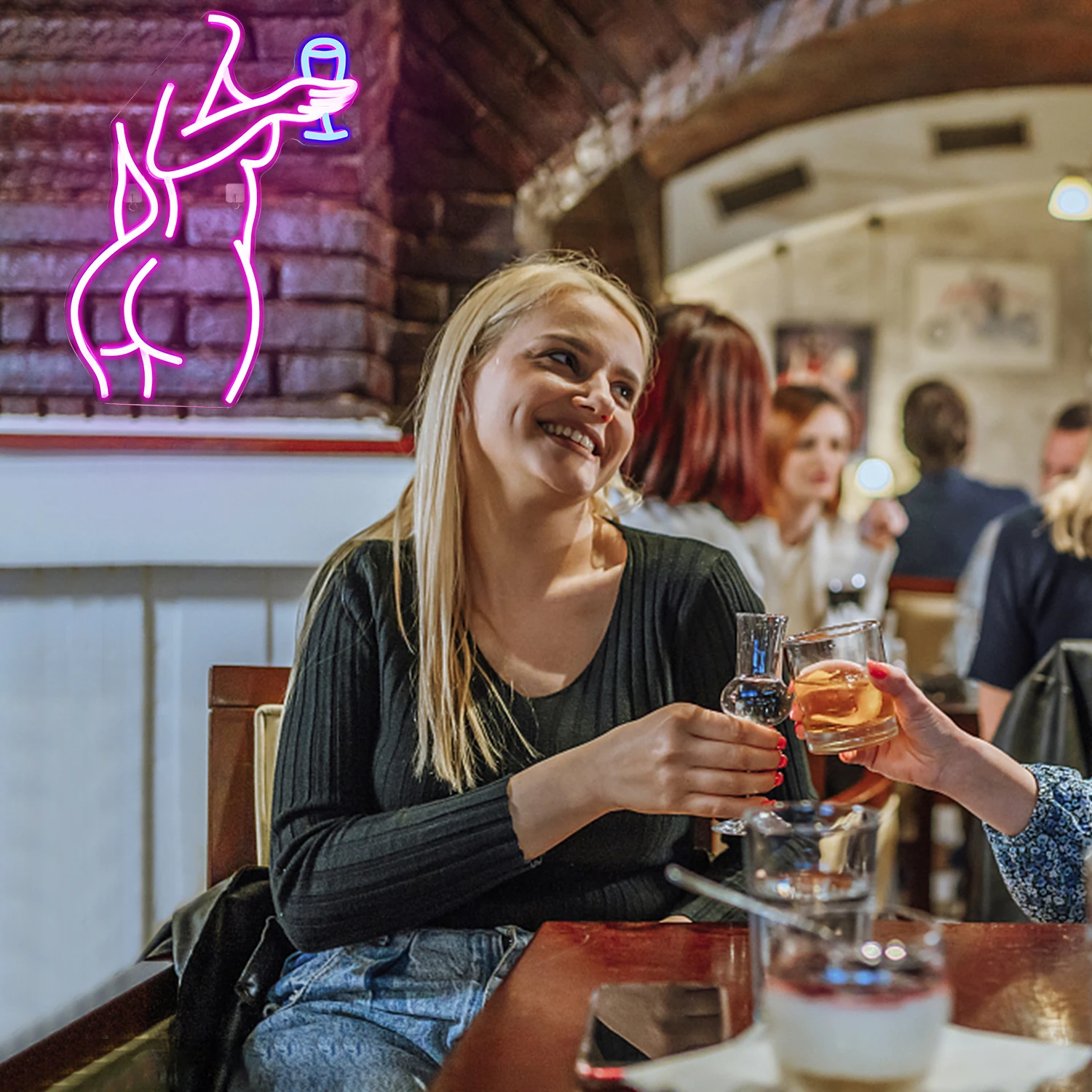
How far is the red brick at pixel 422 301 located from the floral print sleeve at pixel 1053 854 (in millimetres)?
1844

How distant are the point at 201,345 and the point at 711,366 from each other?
3.49 ft

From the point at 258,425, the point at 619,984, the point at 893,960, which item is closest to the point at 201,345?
the point at 258,425

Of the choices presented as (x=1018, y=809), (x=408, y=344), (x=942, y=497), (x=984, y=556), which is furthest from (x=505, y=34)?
(x=942, y=497)

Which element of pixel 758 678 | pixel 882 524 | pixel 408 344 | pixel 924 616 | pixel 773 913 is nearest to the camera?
pixel 773 913

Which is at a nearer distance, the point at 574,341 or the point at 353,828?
the point at 353,828

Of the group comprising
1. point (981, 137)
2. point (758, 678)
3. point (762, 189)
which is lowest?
point (758, 678)

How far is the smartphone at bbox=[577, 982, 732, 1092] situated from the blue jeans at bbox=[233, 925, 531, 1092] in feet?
1.09

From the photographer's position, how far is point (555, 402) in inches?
60.8

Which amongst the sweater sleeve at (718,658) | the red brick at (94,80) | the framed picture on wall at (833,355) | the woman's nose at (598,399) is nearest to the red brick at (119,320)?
the red brick at (94,80)

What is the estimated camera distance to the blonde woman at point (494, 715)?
1233 millimetres

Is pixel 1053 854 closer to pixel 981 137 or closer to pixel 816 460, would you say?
pixel 816 460

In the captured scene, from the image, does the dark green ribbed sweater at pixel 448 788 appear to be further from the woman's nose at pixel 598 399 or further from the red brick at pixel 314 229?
the red brick at pixel 314 229

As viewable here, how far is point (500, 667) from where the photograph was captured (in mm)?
1505

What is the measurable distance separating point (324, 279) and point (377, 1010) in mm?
1760
